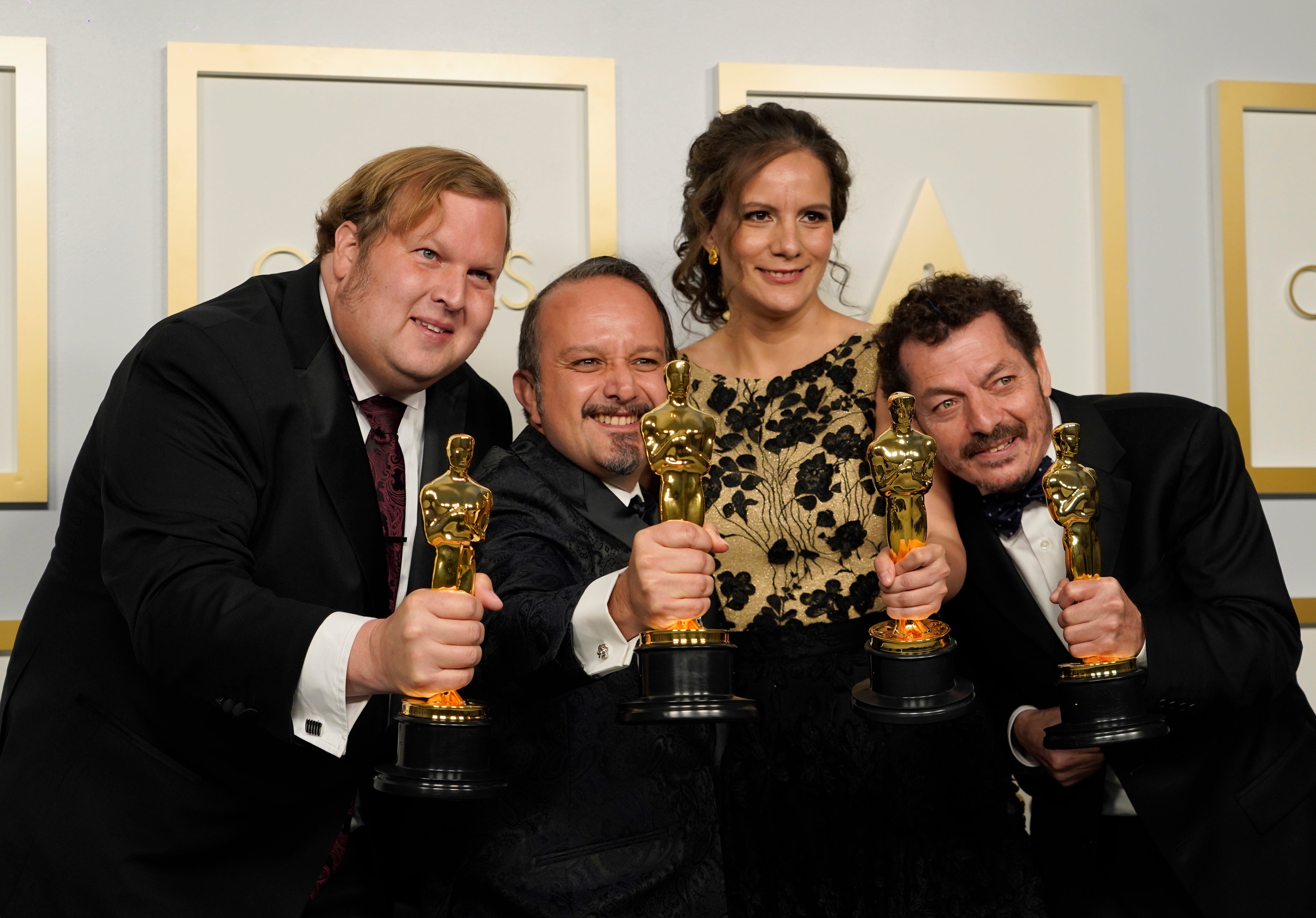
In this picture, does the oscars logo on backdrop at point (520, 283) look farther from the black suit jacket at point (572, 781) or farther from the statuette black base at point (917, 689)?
the statuette black base at point (917, 689)

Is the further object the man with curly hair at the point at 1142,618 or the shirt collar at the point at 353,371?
the shirt collar at the point at 353,371

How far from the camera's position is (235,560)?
1.83m

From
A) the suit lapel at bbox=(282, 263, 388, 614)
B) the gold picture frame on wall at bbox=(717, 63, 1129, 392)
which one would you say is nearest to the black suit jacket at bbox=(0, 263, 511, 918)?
the suit lapel at bbox=(282, 263, 388, 614)

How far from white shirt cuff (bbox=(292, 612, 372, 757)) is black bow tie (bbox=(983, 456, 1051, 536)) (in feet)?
4.06

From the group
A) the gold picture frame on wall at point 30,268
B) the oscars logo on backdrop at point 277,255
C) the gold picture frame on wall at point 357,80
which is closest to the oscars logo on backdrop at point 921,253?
the gold picture frame on wall at point 357,80

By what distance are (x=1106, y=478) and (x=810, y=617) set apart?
0.63 metres

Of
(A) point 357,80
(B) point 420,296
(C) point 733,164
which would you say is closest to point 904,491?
(B) point 420,296

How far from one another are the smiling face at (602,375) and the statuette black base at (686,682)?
598 mm

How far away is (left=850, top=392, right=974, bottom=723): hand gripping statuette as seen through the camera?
175 centimetres

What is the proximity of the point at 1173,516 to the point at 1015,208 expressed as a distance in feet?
4.93

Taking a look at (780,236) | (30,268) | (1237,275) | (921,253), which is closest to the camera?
(780,236)

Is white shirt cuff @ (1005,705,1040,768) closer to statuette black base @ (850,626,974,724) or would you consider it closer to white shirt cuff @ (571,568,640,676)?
statuette black base @ (850,626,974,724)

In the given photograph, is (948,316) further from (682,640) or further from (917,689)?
(682,640)

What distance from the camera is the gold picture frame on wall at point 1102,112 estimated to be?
135 inches
